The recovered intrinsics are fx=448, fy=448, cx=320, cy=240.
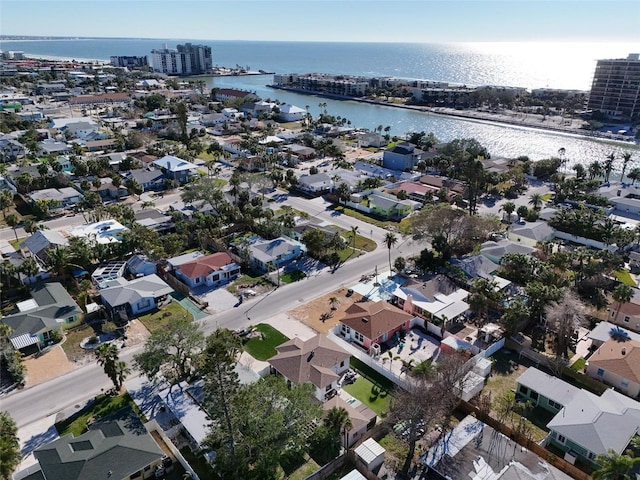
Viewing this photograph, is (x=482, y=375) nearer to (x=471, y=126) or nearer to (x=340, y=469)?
(x=340, y=469)

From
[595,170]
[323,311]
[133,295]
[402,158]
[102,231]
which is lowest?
[323,311]

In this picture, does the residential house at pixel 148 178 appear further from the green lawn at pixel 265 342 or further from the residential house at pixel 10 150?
the green lawn at pixel 265 342

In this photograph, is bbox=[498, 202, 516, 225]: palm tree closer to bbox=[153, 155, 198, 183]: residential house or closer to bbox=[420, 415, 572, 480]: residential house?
bbox=[420, 415, 572, 480]: residential house

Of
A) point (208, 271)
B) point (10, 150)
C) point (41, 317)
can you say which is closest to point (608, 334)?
point (208, 271)

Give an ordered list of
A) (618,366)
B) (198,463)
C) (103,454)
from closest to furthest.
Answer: (103,454), (198,463), (618,366)

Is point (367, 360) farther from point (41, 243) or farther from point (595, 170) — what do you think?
point (595, 170)

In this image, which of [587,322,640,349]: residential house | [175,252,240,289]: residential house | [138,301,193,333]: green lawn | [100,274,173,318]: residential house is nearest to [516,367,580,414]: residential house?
[587,322,640,349]: residential house

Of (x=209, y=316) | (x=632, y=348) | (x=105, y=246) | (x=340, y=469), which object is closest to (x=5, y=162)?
(x=105, y=246)
